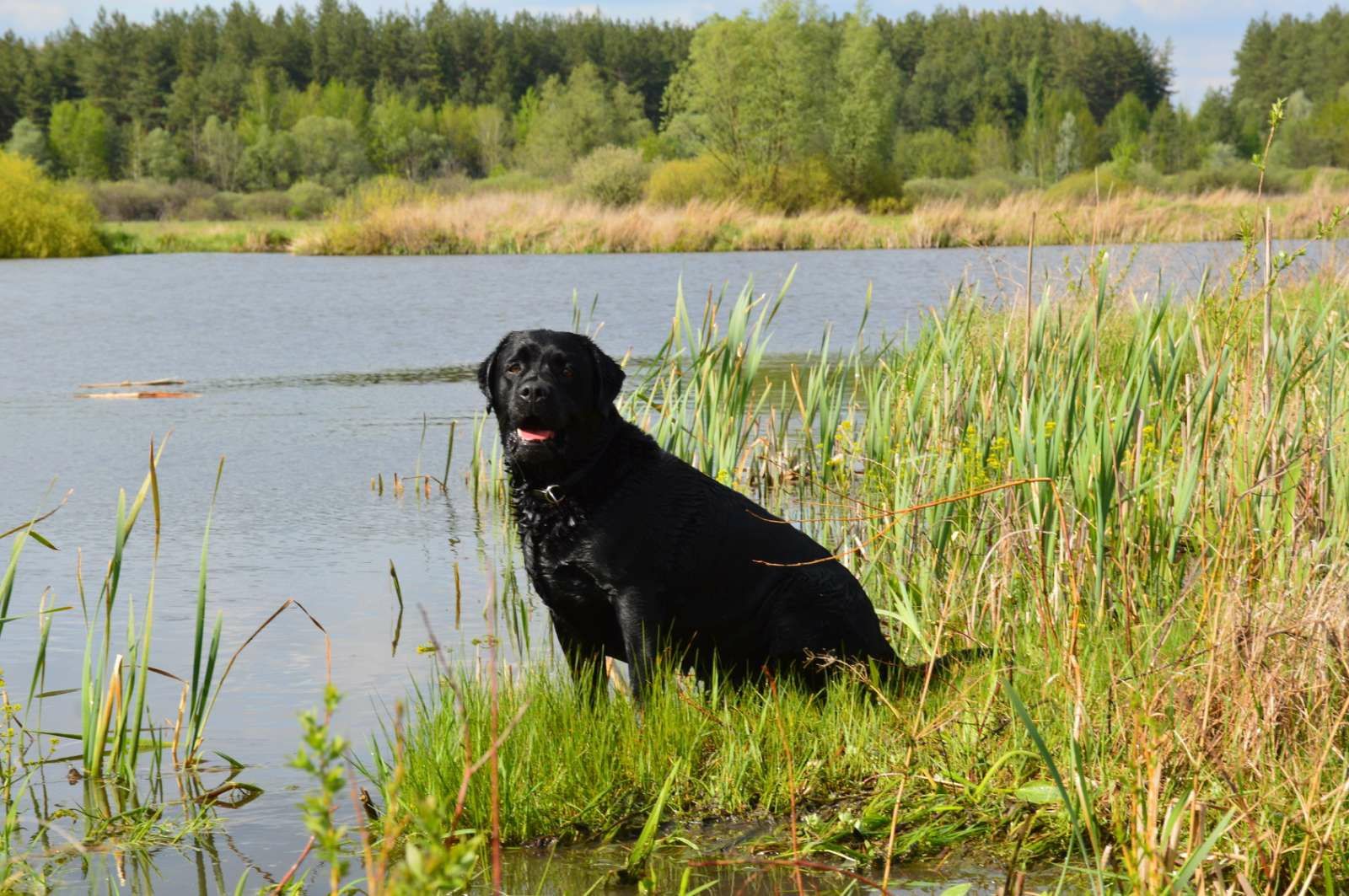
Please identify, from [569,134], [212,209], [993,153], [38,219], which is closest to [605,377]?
[38,219]

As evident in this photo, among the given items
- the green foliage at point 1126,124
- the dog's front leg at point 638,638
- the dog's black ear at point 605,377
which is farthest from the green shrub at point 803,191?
the dog's front leg at point 638,638

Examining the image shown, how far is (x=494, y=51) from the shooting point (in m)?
130

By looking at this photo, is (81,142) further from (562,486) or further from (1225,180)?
(562,486)

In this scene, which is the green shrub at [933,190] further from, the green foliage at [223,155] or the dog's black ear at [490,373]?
the dog's black ear at [490,373]

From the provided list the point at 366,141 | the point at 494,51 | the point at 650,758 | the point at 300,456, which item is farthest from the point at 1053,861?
the point at 494,51

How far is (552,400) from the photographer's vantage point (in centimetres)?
390

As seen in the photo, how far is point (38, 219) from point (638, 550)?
124 feet

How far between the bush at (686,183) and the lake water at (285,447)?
803 inches

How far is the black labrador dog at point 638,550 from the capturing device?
3.91m

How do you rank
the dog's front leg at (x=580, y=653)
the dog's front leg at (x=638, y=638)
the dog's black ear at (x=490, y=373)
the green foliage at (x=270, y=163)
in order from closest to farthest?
the dog's front leg at (x=638, y=638) → the dog's front leg at (x=580, y=653) → the dog's black ear at (x=490, y=373) → the green foliage at (x=270, y=163)

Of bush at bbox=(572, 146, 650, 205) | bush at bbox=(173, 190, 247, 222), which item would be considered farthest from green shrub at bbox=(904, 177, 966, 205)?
bush at bbox=(173, 190, 247, 222)

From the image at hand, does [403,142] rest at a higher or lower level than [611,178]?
higher

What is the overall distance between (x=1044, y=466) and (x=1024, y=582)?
0.62 meters

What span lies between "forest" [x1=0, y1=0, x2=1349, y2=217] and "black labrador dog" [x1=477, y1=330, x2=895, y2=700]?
1677 inches
